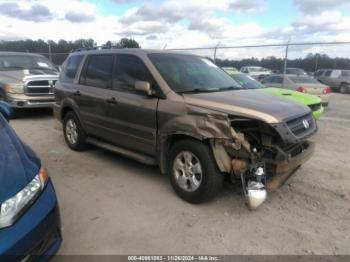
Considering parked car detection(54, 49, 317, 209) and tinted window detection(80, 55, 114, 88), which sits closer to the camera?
parked car detection(54, 49, 317, 209)

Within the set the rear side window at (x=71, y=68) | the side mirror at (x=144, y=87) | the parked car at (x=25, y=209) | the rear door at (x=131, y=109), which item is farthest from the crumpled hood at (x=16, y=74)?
the parked car at (x=25, y=209)

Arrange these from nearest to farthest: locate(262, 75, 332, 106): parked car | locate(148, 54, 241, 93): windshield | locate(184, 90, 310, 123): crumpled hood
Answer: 1. locate(184, 90, 310, 123): crumpled hood
2. locate(148, 54, 241, 93): windshield
3. locate(262, 75, 332, 106): parked car

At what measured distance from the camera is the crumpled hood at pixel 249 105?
3615mm

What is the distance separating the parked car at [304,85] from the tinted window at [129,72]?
8586 millimetres

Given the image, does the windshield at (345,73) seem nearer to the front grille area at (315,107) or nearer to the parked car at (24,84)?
the front grille area at (315,107)

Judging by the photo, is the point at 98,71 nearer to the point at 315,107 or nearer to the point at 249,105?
the point at 249,105

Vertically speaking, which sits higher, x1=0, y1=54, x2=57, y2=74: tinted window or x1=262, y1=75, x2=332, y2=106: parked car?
x1=0, y1=54, x2=57, y2=74: tinted window

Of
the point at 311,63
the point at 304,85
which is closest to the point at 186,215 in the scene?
the point at 304,85

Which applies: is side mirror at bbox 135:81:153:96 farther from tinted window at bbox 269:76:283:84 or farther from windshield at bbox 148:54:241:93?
tinted window at bbox 269:76:283:84

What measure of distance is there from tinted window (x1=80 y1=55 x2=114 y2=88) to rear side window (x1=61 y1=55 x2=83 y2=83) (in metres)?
0.37

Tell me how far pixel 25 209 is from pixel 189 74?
295 centimetres

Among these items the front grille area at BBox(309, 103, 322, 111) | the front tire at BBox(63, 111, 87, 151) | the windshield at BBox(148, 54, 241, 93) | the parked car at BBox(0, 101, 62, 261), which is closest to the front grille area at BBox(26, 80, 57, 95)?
the front tire at BBox(63, 111, 87, 151)

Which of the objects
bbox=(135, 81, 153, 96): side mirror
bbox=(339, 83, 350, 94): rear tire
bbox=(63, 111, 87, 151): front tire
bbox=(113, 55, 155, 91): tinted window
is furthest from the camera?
bbox=(339, 83, 350, 94): rear tire

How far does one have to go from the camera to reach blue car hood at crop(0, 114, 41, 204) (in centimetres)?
244
